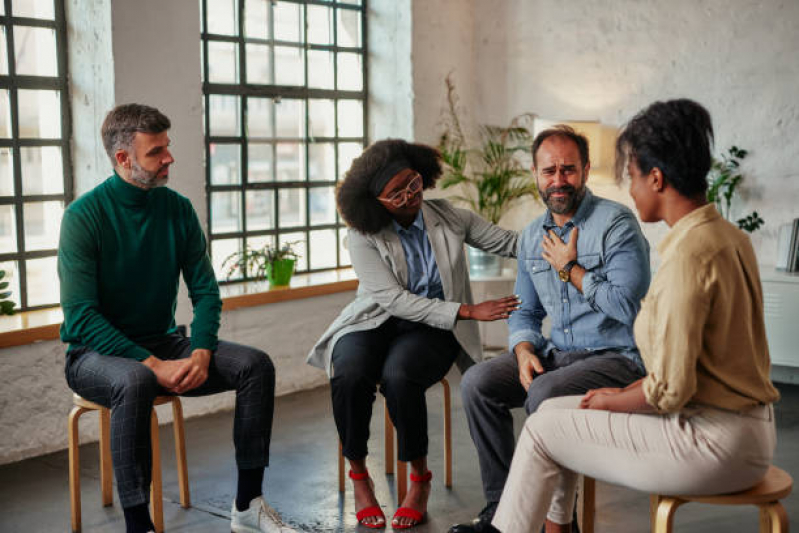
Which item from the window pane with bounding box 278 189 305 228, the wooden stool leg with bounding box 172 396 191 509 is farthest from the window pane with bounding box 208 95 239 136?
the wooden stool leg with bounding box 172 396 191 509

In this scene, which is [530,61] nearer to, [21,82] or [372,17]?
[372,17]

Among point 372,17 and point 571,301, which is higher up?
point 372,17

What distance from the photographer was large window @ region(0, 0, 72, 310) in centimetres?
426

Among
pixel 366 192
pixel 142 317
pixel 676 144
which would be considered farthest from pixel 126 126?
pixel 676 144

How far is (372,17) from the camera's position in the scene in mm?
5980

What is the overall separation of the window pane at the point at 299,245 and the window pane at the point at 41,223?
4.76 ft

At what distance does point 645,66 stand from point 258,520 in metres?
3.87

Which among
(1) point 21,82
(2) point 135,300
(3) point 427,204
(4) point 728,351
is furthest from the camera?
(1) point 21,82

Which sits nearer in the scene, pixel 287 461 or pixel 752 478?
pixel 752 478

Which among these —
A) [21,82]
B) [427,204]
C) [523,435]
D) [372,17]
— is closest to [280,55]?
[372,17]

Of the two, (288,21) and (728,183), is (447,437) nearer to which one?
(728,183)

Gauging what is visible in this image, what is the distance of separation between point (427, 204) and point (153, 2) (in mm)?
1823

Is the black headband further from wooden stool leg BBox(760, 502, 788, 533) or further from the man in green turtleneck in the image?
wooden stool leg BBox(760, 502, 788, 533)

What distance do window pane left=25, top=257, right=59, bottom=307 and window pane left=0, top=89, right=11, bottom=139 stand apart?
0.61 m
